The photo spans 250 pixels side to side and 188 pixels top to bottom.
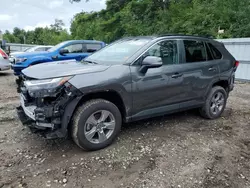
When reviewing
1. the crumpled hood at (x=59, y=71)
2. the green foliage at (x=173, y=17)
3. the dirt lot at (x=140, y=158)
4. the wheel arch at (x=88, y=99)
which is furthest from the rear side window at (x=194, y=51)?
the green foliage at (x=173, y=17)

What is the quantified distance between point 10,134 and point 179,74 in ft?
10.0

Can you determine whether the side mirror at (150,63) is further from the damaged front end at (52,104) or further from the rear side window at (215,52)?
the rear side window at (215,52)

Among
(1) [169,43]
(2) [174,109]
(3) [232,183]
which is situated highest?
(1) [169,43]

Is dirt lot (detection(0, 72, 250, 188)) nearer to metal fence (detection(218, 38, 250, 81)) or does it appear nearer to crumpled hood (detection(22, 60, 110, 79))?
crumpled hood (detection(22, 60, 110, 79))

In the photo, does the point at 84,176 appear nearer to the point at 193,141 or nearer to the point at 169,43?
the point at 193,141

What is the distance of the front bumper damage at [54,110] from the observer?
267cm

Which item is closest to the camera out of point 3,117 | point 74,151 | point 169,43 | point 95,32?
point 74,151

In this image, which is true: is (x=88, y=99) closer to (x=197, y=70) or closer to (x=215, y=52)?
(x=197, y=70)

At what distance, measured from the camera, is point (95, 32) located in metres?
31.7

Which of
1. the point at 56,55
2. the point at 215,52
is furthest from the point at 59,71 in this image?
the point at 56,55

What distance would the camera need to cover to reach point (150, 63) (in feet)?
10.4

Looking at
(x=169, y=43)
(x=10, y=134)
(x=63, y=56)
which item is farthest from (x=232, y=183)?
(x=63, y=56)

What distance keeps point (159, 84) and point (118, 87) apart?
77 centimetres

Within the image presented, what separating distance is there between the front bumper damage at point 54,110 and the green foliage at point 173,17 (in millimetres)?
11504
